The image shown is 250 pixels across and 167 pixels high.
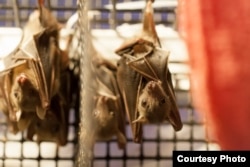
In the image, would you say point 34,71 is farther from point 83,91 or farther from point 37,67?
point 83,91

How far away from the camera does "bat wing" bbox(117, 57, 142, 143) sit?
1.05 metres

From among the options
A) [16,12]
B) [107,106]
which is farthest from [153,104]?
[16,12]

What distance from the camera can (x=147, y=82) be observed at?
1044mm

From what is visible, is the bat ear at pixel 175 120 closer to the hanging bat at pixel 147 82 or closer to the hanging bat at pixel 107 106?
the hanging bat at pixel 147 82

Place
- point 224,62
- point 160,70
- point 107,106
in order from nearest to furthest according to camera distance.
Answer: point 224,62
point 160,70
point 107,106

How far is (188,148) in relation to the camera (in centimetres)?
120

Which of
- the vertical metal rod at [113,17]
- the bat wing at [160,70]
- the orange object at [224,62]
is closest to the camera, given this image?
the orange object at [224,62]

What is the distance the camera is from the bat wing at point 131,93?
41.5 inches

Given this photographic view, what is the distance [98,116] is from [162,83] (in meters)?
0.18

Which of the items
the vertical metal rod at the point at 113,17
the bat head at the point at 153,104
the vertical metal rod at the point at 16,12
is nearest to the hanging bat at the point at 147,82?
the bat head at the point at 153,104

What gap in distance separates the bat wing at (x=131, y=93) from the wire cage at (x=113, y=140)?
14 centimetres

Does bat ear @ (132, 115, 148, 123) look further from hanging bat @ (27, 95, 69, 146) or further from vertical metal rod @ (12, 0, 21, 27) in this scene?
vertical metal rod @ (12, 0, 21, 27)

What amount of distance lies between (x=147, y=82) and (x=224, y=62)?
9.6 inches

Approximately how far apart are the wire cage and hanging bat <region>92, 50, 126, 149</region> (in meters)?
0.05
